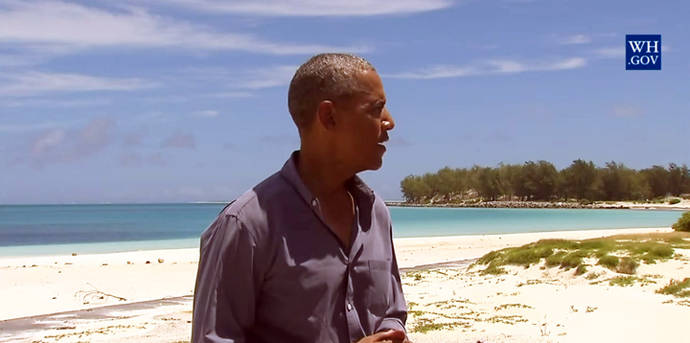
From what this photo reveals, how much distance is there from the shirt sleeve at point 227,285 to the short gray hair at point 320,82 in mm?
349

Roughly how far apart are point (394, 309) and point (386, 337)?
6.0 inches

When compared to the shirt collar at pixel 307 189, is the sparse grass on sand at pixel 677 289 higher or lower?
lower

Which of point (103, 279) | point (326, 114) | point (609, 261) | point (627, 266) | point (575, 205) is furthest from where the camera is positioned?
point (575, 205)

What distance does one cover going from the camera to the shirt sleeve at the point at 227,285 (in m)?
1.96

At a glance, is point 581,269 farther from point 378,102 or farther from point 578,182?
point 578,182

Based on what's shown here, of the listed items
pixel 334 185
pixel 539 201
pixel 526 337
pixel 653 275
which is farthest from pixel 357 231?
pixel 539 201

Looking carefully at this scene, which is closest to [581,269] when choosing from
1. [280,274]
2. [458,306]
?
[458,306]

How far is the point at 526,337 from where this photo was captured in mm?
12023

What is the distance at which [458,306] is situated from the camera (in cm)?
1546

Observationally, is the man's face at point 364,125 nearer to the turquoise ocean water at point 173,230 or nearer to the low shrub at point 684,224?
the low shrub at point 684,224

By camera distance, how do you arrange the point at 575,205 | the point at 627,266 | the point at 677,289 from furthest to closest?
the point at 575,205 → the point at 627,266 → the point at 677,289

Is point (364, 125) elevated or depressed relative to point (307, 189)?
elevated

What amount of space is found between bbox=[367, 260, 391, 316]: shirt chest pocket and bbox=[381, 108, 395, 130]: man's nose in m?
0.36

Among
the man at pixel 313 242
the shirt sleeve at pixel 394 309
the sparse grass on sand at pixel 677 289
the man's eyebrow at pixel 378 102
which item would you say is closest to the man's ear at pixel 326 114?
the man at pixel 313 242
